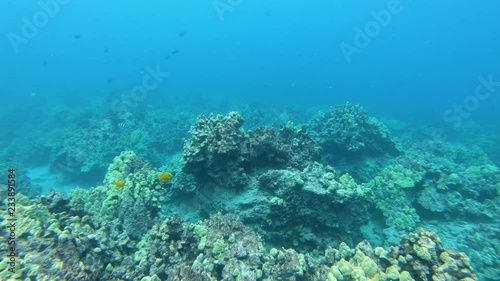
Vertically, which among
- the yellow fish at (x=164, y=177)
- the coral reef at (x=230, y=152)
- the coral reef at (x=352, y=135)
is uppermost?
the coral reef at (x=352, y=135)

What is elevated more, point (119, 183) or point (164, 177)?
point (164, 177)

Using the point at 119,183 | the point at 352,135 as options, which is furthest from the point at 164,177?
the point at 352,135

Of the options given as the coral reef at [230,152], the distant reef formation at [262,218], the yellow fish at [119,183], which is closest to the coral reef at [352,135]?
the distant reef formation at [262,218]

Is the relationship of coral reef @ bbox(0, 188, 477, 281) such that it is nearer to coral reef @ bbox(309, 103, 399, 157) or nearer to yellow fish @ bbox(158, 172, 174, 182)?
yellow fish @ bbox(158, 172, 174, 182)

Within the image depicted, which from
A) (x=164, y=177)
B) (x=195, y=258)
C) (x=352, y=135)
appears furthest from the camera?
(x=352, y=135)

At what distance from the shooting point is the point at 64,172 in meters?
16.2

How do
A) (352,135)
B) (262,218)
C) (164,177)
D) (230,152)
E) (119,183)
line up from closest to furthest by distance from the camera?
1. (262,218)
2. (230,152)
3. (119,183)
4. (164,177)
5. (352,135)

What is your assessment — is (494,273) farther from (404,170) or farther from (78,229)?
(78,229)

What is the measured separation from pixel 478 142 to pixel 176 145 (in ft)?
73.8

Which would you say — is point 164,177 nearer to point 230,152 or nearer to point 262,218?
point 230,152

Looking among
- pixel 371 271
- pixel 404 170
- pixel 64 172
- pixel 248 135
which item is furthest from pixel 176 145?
pixel 371 271

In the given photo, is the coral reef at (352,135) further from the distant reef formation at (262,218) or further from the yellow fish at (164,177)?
the yellow fish at (164,177)

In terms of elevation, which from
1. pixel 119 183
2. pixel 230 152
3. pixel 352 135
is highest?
pixel 352 135

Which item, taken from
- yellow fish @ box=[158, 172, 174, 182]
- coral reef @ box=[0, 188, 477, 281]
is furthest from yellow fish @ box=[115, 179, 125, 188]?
coral reef @ box=[0, 188, 477, 281]
